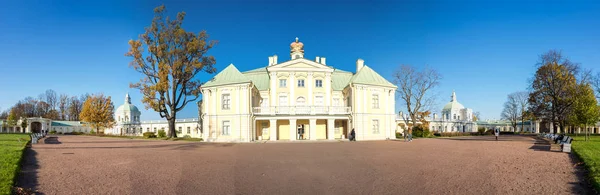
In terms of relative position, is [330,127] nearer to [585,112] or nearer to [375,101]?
[375,101]

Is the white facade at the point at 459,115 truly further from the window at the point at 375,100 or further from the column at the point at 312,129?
the column at the point at 312,129

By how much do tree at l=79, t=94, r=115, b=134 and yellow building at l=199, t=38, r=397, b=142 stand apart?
113 feet

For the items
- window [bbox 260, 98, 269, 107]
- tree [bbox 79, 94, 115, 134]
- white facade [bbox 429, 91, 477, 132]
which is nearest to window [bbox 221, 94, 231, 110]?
window [bbox 260, 98, 269, 107]

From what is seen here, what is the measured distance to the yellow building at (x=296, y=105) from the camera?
3194cm

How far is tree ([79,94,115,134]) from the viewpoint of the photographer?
57.2 meters

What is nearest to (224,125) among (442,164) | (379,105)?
(379,105)

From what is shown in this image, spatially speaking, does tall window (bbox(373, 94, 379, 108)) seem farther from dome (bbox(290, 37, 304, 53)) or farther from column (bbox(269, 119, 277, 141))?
dome (bbox(290, 37, 304, 53))

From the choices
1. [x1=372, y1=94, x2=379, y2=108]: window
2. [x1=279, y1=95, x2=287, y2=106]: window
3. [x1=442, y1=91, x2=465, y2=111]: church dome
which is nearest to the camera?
[x1=372, y1=94, x2=379, y2=108]: window

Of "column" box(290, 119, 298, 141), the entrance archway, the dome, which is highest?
the dome

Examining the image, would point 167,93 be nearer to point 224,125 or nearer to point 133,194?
point 224,125

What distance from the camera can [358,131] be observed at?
3253cm

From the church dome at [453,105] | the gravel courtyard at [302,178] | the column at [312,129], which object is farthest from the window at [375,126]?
the church dome at [453,105]

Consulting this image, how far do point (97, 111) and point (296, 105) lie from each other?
4312cm

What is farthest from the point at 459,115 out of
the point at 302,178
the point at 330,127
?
the point at 302,178
